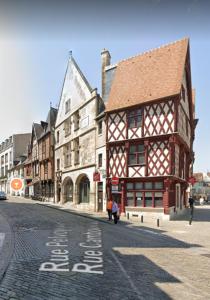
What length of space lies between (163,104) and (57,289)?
56.0 feet

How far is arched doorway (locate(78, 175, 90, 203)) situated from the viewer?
28.3 meters

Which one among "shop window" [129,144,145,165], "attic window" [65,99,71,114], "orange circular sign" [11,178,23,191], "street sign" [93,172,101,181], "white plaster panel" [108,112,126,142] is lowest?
"street sign" [93,172,101,181]

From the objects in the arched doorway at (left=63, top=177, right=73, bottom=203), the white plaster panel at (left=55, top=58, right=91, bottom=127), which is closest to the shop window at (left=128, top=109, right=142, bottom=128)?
the white plaster panel at (left=55, top=58, right=91, bottom=127)

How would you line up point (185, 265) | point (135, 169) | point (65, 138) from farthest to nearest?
1. point (65, 138)
2. point (135, 169)
3. point (185, 265)

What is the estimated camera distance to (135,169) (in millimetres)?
22219

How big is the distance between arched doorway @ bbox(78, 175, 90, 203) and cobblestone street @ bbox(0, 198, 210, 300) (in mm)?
14252

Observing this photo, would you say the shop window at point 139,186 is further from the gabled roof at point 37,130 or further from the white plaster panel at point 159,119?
the gabled roof at point 37,130

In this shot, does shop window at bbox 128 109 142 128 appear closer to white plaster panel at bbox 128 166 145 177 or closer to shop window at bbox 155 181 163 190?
white plaster panel at bbox 128 166 145 177

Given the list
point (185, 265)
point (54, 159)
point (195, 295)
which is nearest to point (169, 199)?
point (185, 265)

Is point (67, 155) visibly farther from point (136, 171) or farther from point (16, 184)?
point (16, 184)

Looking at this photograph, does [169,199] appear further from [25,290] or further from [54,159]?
[54,159]

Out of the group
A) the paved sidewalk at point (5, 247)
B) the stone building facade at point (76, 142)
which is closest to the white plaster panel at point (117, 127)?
the stone building facade at point (76, 142)

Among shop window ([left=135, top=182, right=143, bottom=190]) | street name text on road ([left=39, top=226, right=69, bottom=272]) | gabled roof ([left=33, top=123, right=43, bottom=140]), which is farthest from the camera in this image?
gabled roof ([left=33, top=123, right=43, bottom=140])

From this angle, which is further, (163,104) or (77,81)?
(77,81)
